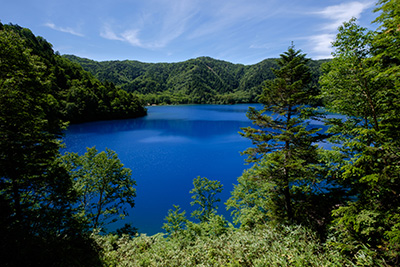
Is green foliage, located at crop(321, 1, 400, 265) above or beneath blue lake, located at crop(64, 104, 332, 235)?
above

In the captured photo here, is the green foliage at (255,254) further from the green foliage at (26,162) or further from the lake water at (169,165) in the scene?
the lake water at (169,165)

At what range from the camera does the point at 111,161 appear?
1353cm

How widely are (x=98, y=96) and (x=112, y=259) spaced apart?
3373 inches

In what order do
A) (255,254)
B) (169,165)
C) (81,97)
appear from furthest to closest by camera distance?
(81,97) < (169,165) < (255,254)

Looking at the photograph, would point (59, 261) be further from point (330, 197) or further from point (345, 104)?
point (345, 104)

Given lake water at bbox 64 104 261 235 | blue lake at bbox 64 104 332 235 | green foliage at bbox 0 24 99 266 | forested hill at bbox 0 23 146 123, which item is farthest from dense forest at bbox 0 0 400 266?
forested hill at bbox 0 23 146 123

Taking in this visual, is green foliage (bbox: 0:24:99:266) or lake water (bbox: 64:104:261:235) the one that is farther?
lake water (bbox: 64:104:261:235)

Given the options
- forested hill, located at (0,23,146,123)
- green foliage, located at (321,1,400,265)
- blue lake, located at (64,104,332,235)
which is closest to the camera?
green foliage, located at (321,1,400,265)

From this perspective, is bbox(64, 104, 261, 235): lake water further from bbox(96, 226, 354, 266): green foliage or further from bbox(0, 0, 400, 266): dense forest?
bbox(96, 226, 354, 266): green foliage

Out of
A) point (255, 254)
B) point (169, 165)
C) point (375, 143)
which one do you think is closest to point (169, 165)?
point (169, 165)

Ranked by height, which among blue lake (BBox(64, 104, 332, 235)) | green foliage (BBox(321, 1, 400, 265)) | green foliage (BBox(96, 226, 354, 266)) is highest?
green foliage (BBox(321, 1, 400, 265))

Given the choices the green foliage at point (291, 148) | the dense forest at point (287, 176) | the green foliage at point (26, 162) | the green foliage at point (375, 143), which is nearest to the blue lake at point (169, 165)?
the dense forest at point (287, 176)

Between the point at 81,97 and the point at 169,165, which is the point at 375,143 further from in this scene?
the point at 81,97

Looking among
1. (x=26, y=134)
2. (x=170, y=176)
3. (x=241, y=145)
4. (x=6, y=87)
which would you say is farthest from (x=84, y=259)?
(x=241, y=145)
